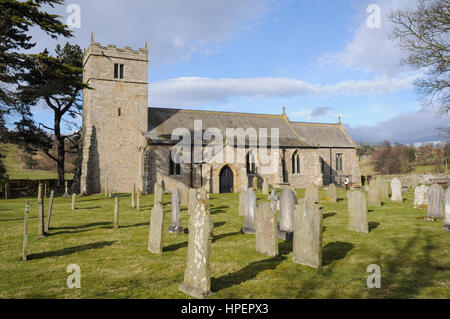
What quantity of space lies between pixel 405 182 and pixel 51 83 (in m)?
37.0

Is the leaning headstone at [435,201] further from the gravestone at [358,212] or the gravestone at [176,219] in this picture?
the gravestone at [176,219]

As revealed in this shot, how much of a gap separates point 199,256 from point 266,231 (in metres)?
2.91

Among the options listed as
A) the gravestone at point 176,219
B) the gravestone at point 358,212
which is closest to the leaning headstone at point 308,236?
the gravestone at point 358,212

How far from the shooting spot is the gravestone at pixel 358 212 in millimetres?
9766

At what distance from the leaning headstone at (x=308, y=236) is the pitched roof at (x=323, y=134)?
26.5m

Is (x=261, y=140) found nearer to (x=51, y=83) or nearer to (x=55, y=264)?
(x=51, y=83)

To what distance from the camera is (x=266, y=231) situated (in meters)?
7.56

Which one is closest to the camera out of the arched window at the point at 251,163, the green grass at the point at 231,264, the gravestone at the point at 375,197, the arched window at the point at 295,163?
the green grass at the point at 231,264

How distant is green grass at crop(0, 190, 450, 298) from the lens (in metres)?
5.26

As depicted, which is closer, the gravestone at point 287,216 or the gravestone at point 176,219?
the gravestone at point 287,216

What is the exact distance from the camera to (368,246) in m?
8.17

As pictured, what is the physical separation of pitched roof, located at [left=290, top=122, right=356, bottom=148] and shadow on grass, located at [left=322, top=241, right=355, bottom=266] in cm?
2479
